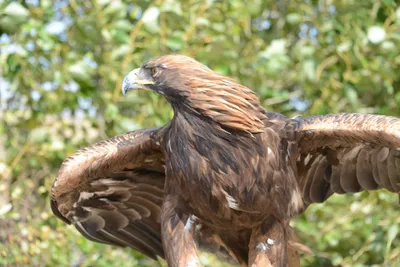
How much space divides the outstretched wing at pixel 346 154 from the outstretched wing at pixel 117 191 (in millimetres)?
700

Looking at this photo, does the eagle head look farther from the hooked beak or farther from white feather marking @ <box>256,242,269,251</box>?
white feather marking @ <box>256,242,269,251</box>

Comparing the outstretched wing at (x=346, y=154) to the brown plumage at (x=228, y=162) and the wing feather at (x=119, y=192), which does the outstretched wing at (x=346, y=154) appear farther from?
the wing feather at (x=119, y=192)

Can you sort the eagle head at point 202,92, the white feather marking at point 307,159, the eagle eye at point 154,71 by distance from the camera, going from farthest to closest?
the white feather marking at point 307,159
the eagle eye at point 154,71
the eagle head at point 202,92

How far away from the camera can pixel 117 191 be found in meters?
4.02

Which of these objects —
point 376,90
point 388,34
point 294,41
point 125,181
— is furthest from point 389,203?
point 125,181

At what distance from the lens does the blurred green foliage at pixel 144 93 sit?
17.4 feet

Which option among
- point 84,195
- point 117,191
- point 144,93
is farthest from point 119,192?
point 144,93

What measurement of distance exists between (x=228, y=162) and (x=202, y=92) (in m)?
0.31

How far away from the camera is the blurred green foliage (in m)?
5.30

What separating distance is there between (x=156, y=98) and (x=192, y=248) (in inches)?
99.3

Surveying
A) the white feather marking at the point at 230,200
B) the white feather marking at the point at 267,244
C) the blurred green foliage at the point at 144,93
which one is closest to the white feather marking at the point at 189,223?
the white feather marking at the point at 230,200

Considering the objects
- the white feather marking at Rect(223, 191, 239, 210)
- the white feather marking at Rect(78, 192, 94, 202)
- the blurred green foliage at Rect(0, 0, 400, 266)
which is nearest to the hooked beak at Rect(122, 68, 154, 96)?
the white feather marking at Rect(223, 191, 239, 210)

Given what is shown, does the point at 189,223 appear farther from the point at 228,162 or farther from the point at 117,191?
the point at 117,191

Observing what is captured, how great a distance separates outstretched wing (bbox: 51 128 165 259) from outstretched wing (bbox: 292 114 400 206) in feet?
2.30
